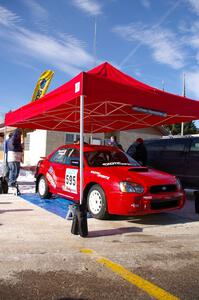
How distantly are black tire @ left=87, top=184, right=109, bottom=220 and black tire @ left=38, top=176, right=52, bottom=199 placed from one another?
82.6 inches

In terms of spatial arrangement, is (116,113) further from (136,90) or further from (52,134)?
(52,134)

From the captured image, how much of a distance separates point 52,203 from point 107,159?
72.8 inches

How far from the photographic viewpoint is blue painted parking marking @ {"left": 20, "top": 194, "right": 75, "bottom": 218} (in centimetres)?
727

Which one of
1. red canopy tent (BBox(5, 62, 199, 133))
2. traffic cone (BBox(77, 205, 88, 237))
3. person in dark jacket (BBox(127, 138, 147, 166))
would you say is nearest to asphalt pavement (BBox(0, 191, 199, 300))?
traffic cone (BBox(77, 205, 88, 237))

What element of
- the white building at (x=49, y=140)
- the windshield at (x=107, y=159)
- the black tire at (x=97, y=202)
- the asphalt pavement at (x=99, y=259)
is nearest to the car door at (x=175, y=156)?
the windshield at (x=107, y=159)

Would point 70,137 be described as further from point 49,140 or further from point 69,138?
point 49,140

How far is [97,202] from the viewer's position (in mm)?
6535

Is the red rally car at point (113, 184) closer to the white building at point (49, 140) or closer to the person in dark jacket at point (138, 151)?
the person in dark jacket at point (138, 151)

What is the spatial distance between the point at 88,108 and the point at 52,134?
12.2 metres

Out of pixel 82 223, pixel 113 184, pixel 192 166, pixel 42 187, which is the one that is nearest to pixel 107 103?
pixel 113 184

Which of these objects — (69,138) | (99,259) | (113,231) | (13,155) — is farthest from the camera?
(69,138)

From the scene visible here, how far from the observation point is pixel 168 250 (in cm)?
475

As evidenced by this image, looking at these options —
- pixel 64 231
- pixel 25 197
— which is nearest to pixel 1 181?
pixel 25 197

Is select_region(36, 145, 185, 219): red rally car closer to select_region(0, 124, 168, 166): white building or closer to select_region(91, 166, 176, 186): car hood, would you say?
select_region(91, 166, 176, 186): car hood
